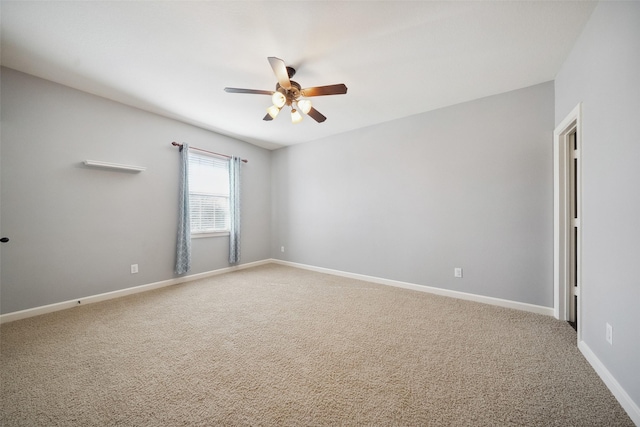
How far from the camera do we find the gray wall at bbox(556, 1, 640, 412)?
49.0 inches

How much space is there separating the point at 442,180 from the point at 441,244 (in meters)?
0.89

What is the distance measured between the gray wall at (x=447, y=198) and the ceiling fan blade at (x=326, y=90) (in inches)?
69.8

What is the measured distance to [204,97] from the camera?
2.89m

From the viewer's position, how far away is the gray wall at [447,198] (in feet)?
8.37

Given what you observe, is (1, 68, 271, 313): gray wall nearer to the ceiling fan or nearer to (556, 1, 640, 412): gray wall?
the ceiling fan

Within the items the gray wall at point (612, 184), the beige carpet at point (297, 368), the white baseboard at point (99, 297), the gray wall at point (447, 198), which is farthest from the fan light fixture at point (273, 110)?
the white baseboard at point (99, 297)

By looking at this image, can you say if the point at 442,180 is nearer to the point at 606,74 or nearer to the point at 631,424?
the point at 606,74

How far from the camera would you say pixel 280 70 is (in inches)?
74.5

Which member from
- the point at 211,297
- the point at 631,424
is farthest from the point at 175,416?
the point at 631,424

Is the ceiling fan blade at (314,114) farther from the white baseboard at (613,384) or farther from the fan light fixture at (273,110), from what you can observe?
the white baseboard at (613,384)

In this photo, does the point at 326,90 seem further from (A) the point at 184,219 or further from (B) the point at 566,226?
(A) the point at 184,219

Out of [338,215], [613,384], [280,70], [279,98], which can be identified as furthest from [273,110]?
[613,384]

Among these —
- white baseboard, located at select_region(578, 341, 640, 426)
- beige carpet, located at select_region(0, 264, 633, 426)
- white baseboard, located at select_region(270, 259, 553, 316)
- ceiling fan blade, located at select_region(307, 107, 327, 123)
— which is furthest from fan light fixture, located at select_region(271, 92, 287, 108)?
white baseboard, located at select_region(578, 341, 640, 426)

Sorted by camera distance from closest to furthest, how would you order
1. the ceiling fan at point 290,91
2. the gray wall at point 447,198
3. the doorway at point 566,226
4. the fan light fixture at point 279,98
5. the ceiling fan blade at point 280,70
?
the ceiling fan blade at point 280,70
the ceiling fan at point 290,91
the fan light fixture at point 279,98
the doorway at point 566,226
the gray wall at point 447,198
